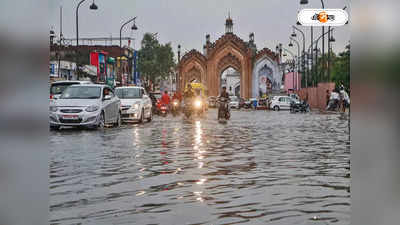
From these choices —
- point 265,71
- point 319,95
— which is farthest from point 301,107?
point 265,71

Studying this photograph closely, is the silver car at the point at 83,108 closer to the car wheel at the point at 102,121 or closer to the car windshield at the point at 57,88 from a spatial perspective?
the car wheel at the point at 102,121

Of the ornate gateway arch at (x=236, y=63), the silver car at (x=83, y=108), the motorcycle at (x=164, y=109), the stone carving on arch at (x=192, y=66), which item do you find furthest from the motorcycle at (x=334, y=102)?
the stone carving on arch at (x=192, y=66)

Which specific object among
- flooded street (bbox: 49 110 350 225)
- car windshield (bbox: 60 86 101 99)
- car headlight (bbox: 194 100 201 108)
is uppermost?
car windshield (bbox: 60 86 101 99)

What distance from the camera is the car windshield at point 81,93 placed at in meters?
22.4

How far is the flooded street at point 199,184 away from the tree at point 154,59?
10420cm

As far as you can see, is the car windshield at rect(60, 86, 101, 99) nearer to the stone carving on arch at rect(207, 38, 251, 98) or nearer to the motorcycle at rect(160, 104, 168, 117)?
the motorcycle at rect(160, 104, 168, 117)

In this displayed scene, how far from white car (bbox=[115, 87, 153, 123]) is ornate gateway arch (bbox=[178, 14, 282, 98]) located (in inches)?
3245

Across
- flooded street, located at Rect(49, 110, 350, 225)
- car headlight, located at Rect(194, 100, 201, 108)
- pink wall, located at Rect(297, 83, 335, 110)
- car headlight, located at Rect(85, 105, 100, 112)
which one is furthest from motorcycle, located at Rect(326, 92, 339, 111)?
flooded street, located at Rect(49, 110, 350, 225)

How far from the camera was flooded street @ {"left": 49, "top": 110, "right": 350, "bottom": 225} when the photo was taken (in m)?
5.87
